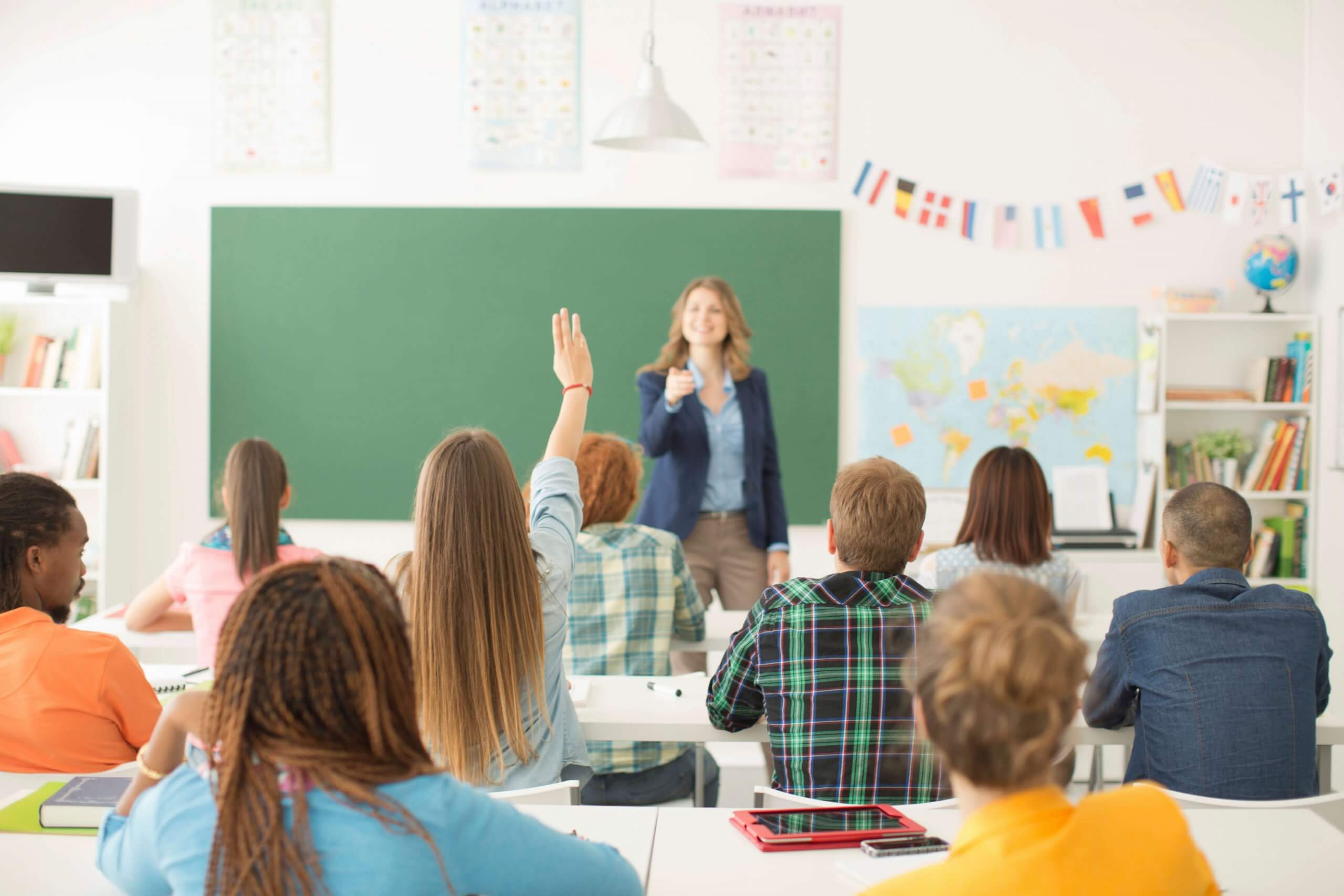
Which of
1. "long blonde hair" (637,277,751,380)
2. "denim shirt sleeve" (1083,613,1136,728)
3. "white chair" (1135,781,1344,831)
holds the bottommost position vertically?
"white chair" (1135,781,1344,831)

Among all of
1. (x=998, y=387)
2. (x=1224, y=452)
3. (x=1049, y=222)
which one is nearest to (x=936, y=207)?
(x=1049, y=222)

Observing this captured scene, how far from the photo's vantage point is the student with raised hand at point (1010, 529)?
9.18ft

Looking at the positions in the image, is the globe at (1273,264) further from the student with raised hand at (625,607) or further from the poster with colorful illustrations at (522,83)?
the student with raised hand at (625,607)

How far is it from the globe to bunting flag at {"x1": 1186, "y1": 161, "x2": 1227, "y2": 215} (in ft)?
0.85

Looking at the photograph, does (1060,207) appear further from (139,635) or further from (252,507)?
(139,635)

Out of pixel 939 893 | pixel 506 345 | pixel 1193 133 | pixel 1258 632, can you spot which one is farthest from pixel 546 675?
pixel 1193 133

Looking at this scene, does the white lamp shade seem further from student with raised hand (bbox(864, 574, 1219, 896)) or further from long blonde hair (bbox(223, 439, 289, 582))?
student with raised hand (bbox(864, 574, 1219, 896))

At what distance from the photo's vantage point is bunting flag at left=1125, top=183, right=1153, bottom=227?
4.60 meters

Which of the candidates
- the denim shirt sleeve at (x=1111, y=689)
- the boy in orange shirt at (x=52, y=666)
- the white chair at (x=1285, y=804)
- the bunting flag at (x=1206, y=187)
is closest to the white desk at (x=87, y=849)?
the boy in orange shirt at (x=52, y=666)

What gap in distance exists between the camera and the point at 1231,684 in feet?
6.37

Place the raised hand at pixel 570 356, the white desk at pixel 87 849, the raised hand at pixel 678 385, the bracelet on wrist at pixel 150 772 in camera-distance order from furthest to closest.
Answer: the raised hand at pixel 678 385
the raised hand at pixel 570 356
the white desk at pixel 87 849
the bracelet on wrist at pixel 150 772

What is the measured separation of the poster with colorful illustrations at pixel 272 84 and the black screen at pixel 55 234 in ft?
1.83

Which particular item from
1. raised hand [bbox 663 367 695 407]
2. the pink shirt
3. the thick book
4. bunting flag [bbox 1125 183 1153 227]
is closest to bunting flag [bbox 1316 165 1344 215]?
bunting flag [bbox 1125 183 1153 227]

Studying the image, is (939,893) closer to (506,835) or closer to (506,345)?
(506,835)
